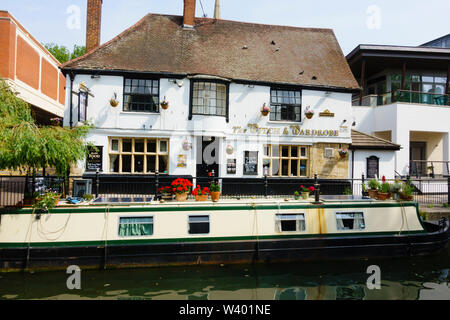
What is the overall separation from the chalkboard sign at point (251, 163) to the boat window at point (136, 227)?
7349mm

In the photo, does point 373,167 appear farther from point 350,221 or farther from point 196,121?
point 196,121

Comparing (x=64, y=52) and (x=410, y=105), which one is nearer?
(x=410, y=105)

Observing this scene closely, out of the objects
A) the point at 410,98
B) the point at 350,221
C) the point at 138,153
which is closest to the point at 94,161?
the point at 138,153

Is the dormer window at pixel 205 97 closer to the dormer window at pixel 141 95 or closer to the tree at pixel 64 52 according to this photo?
the dormer window at pixel 141 95

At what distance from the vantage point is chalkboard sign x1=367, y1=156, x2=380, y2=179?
16.3 m

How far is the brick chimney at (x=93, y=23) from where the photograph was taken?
15.6 metres

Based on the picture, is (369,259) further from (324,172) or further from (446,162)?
(446,162)

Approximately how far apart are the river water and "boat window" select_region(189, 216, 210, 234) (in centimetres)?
103

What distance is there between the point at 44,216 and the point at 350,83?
49.7 ft

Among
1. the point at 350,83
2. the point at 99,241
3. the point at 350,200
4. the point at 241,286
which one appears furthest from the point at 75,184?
the point at 350,83

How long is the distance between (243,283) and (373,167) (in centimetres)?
1165

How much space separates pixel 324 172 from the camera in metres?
15.8

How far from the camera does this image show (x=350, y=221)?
32.3 feet

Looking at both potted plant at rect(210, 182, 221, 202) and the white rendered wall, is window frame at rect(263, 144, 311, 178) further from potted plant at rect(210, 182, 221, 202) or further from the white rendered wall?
potted plant at rect(210, 182, 221, 202)
